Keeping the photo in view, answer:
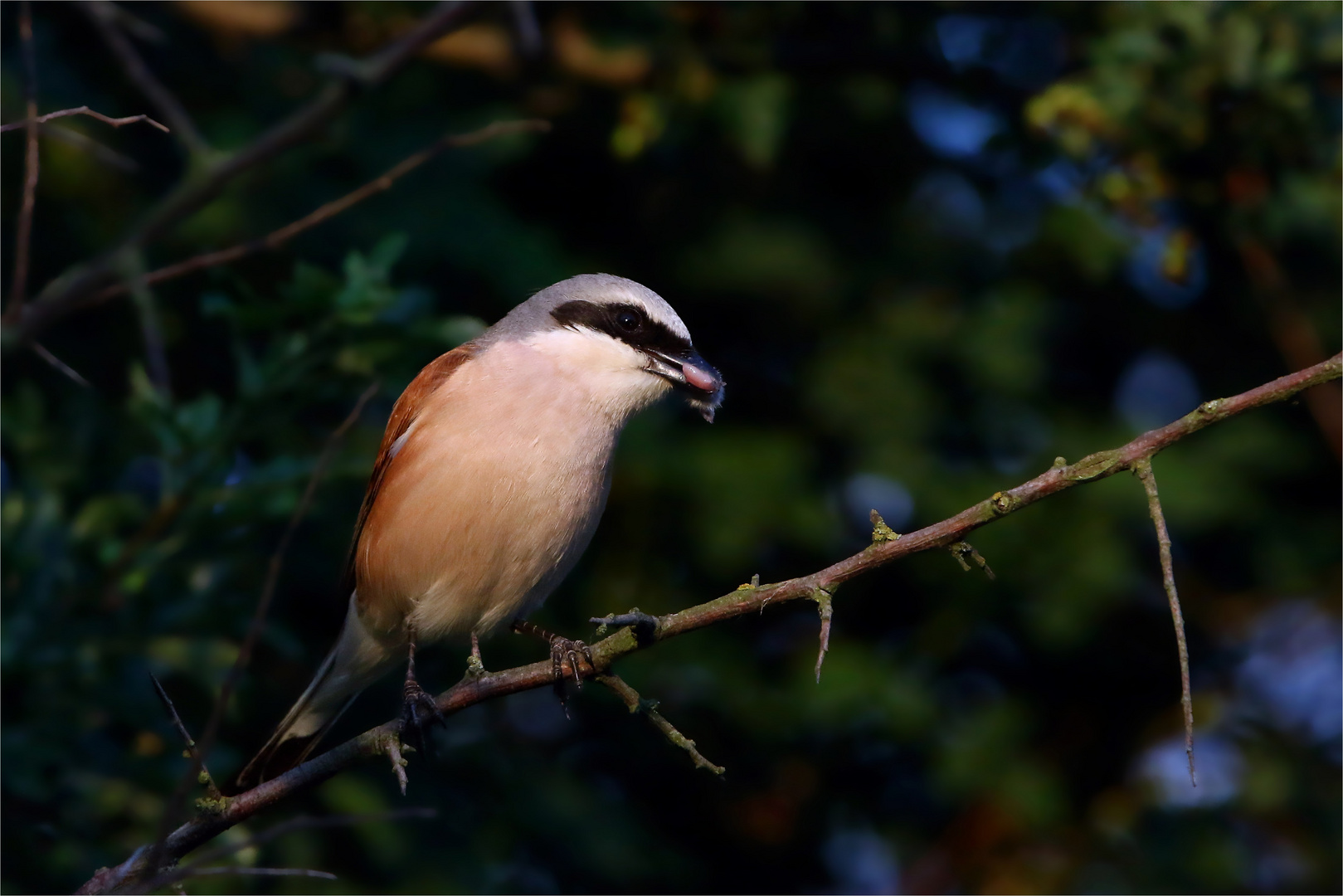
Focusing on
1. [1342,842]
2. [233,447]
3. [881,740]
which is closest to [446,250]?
[233,447]

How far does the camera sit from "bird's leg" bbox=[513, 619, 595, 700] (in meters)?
2.33

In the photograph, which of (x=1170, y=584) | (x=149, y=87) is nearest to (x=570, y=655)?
(x=1170, y=584)

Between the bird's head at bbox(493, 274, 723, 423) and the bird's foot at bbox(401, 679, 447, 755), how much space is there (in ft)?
3.08

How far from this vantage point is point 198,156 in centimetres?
159

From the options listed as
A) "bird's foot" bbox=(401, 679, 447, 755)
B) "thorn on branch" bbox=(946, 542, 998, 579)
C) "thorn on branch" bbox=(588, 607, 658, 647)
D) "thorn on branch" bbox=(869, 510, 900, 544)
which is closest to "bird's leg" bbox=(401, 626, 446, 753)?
"bird's foot" bbox=(401, 679, 447, 755)

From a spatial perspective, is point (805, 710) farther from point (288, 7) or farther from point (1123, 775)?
point (288, 7)

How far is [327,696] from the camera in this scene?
3.68m

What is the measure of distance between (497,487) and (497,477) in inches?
1.1

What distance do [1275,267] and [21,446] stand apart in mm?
4863

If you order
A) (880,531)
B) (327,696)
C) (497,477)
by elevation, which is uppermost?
(880,531)

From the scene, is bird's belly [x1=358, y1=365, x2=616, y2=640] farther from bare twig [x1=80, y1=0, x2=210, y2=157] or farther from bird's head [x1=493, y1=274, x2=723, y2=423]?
bare twig [x1=80, y1=0, x2=210, y2=157]

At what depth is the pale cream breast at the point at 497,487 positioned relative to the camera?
313 cm

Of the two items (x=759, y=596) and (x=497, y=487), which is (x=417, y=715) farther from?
(x=759, y=596)

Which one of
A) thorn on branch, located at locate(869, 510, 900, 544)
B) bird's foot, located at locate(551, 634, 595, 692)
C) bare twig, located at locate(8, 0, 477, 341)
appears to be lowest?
bird's foot, located at locate(551, 634, 595, 692)
